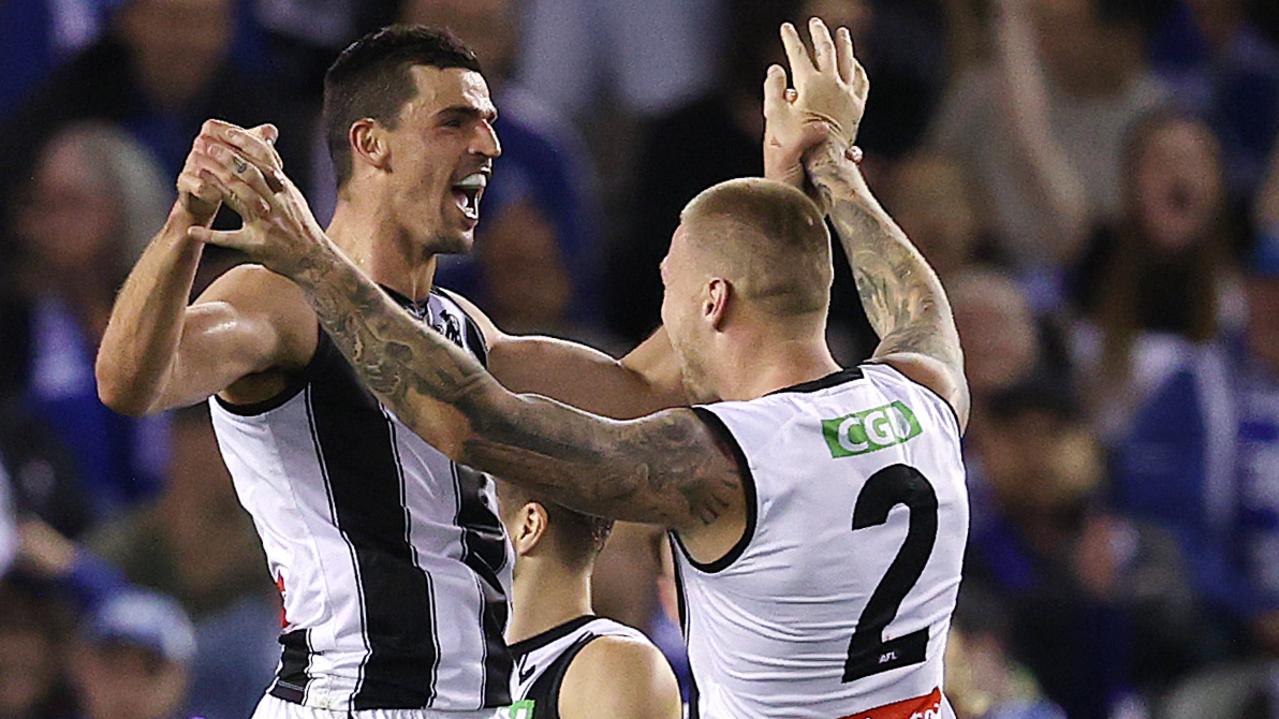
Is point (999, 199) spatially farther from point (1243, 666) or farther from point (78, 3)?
point (78, 3)

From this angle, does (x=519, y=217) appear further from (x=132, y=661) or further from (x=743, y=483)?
(x=743, y=483)

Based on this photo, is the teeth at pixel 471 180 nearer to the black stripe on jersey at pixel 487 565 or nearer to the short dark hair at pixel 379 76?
the short dark hair at pixel 379 76

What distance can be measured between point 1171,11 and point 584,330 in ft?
12.0

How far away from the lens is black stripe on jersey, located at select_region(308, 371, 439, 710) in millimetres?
4309

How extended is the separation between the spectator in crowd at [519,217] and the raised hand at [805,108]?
335cm

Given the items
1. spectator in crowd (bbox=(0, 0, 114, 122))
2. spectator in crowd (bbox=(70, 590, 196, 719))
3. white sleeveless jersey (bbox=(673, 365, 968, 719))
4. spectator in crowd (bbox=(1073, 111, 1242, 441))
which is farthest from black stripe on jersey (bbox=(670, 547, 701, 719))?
spectator in crowd (bbox=(1073, 111, 1242, 441))

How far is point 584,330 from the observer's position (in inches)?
341

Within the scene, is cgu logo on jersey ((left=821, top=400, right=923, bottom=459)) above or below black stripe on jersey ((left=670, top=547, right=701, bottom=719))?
above

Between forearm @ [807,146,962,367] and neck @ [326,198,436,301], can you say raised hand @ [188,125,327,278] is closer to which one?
neck @ [326,198,436,301]

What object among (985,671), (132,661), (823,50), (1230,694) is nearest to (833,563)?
(823,50)

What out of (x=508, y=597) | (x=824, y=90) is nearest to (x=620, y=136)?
(x=824, y=90)

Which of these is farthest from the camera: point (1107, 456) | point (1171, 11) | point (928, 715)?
point (1171, 11)

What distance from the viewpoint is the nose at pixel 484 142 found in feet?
14.8

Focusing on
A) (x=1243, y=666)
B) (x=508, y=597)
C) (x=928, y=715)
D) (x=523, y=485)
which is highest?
(x=523, y=485)
